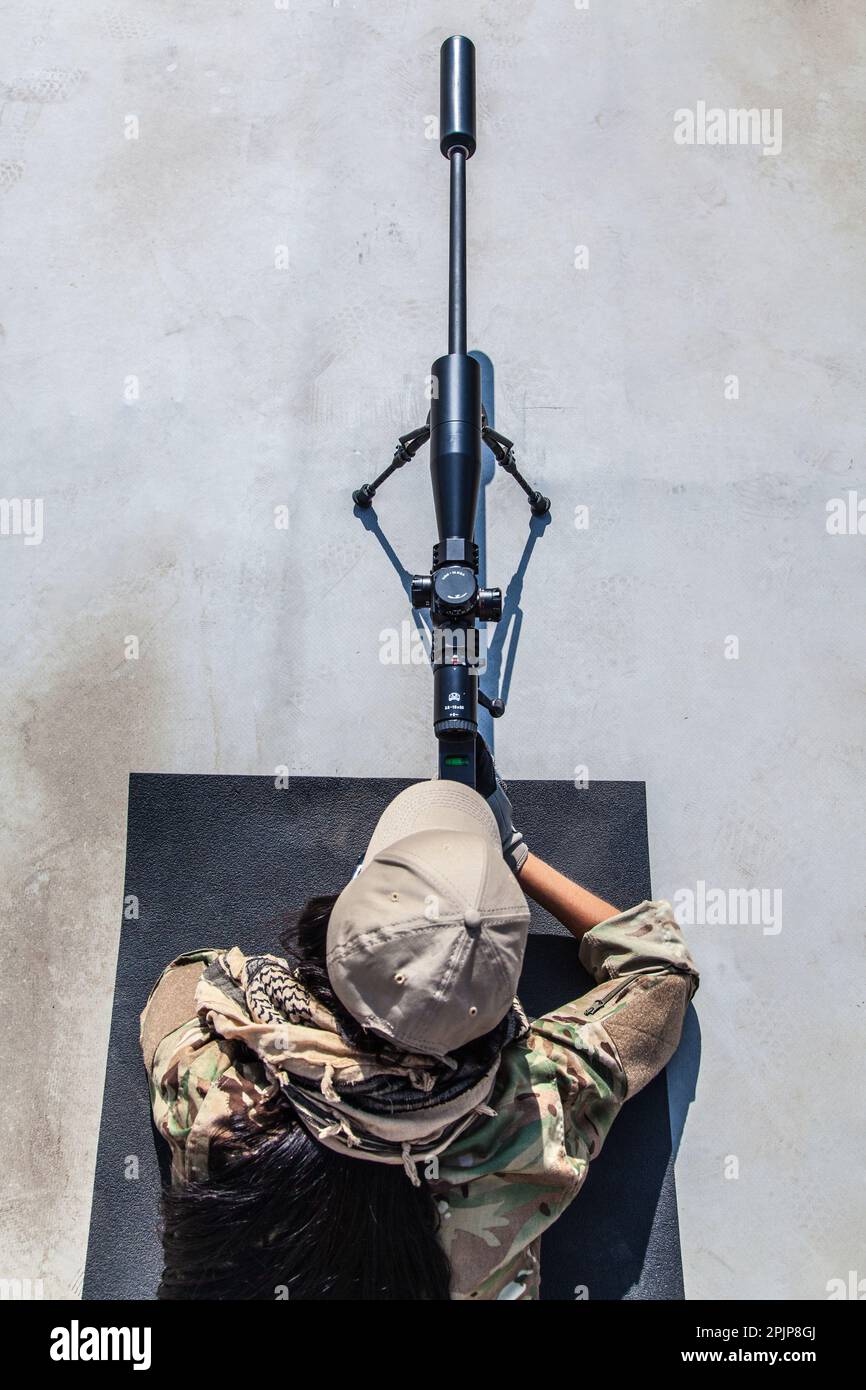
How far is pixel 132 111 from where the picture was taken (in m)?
2.47

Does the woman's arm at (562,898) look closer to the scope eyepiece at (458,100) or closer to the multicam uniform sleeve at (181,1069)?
the multicam uniform sleeve at (181,1069)

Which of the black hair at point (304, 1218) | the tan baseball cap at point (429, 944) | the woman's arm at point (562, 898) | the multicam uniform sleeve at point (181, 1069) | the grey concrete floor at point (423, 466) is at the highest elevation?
the grey concrete floor at point (423, 466)

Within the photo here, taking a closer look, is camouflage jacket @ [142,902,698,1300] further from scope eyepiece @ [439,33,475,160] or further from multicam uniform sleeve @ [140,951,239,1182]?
scope eyepiece @ [439,33,475,160]

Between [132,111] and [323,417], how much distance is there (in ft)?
3.07

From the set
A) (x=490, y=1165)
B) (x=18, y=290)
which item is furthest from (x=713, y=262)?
(x=490, y=1165)

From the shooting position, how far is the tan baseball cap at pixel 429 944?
126cm

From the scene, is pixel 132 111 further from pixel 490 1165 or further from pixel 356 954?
pixel 490 1165

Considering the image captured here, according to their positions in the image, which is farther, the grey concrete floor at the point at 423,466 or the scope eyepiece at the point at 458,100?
the grey concrete floor at the point at 423,466

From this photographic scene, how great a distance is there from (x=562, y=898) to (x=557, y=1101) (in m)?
0.43

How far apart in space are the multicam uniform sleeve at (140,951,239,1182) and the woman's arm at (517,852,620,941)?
0.65 meters

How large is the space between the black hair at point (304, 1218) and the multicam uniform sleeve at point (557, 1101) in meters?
0.07

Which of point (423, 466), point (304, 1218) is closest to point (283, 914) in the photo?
point (304, 1218)

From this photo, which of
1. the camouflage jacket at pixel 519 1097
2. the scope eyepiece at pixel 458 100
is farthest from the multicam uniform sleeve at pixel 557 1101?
the scope eyepiece at pixel 458 100

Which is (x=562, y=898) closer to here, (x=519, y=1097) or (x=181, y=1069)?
(x=519, y=1097)
